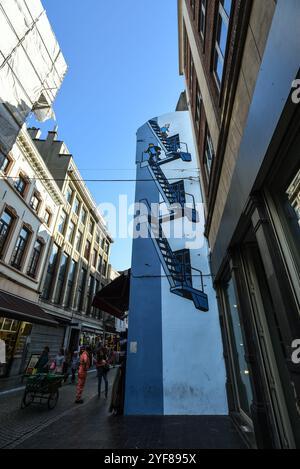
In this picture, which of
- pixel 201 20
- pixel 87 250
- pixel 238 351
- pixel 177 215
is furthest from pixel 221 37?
pixel 87 250

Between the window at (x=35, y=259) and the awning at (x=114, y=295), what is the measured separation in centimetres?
976

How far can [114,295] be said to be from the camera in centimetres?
1020

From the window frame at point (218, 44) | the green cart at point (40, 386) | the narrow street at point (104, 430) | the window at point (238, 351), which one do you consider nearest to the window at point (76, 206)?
the green cart at point (40, 386)

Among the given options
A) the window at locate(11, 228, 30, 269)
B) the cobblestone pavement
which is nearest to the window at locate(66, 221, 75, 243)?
the window at locate(11, 228, 30, 269)

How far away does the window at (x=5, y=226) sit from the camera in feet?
47.4

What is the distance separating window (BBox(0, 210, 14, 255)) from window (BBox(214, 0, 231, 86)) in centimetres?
1394

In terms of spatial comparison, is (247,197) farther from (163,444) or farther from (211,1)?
(211,1)

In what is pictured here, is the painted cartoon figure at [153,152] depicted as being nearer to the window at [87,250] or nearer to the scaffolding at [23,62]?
the scaffolding at [23,62]

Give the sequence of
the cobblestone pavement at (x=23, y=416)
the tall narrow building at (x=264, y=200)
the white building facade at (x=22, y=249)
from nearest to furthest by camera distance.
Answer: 1. the tall narrow building at (x=264, y=200)
2. the cobblestone pavement at (x=23, y=416)
3. the white building facade at (x=22, y=249)

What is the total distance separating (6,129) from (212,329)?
1473cm

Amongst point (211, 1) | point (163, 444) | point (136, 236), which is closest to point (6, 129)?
point (136, 236)

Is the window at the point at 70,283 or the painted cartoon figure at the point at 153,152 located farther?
the window at the point at 70,283

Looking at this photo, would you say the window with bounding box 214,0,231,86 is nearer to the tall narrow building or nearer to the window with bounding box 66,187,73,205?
the tall narrow building

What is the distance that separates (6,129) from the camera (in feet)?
43.6
